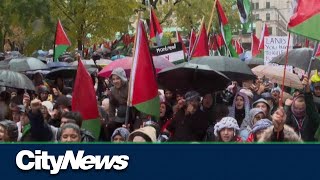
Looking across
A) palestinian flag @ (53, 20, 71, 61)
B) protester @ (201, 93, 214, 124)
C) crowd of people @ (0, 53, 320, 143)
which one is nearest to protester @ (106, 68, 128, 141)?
crowd of people @ (0, 53, 320, 143)

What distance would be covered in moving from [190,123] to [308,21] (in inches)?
68.4

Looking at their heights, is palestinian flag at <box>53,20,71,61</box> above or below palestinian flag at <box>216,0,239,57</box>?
below

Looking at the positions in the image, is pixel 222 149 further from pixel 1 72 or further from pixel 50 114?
pixel 1 72

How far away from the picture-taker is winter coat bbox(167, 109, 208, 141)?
7344mm

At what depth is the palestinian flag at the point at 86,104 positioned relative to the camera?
287 inches

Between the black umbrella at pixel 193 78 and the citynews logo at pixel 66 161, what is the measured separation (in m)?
4.76

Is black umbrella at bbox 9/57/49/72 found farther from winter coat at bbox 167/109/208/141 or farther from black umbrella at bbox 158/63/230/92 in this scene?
winter coat at bbox 167/109/208/141

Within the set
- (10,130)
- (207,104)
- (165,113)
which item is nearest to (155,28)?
(165,113)

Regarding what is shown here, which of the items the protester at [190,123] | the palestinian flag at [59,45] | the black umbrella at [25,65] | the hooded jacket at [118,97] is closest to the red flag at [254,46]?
the palestinian flag at [59,45]

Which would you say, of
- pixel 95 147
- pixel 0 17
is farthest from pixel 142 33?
pixel 0 17

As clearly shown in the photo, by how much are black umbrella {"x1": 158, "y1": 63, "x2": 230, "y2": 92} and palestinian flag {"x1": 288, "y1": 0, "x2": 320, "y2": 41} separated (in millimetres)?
1880

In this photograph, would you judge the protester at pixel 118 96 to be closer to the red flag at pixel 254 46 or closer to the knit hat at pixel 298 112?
the knit hat at pixel 298 112

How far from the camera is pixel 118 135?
663cm

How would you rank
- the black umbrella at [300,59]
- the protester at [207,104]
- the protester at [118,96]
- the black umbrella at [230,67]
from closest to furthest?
the protester at [207,104]
the protester at [118,96]
the black umbrella at [230,67]
the black umbrella at [300,59]
